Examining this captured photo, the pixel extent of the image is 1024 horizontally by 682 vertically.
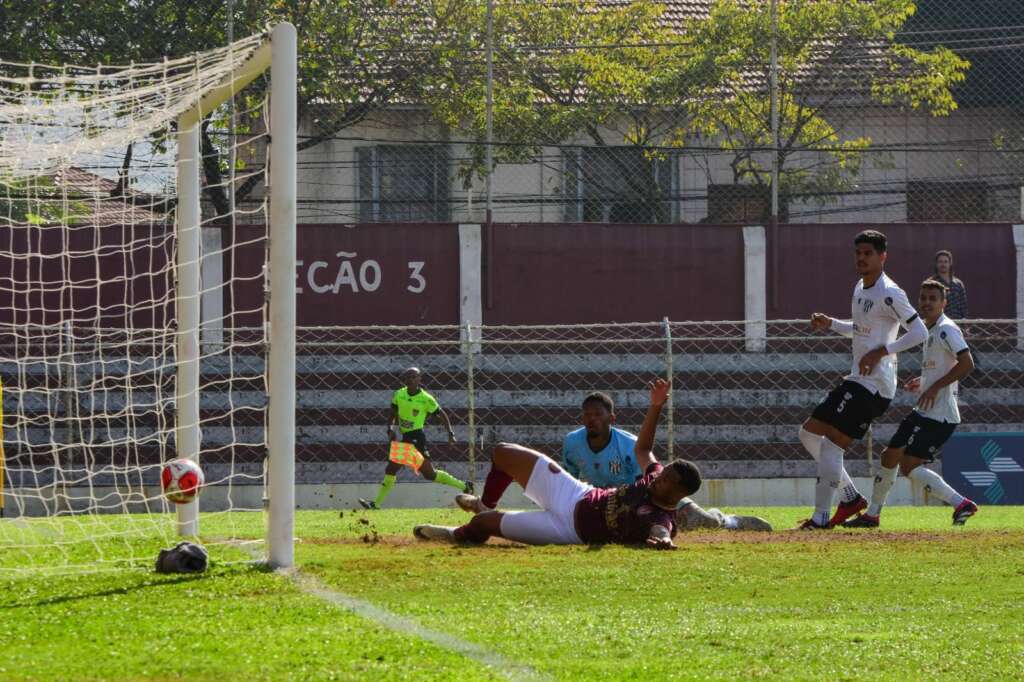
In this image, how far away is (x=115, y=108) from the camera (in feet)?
34.7

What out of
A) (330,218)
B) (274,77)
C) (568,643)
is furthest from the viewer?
(330,218)

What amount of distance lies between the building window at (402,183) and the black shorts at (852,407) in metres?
11.2

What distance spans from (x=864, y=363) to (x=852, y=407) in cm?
36

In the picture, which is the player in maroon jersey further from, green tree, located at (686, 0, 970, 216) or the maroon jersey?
green tree, located at (686, 0, 970, 216)

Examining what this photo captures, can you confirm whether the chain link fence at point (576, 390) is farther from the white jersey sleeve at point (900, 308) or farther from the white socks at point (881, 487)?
the white jersey sleeve at point (900, 308)

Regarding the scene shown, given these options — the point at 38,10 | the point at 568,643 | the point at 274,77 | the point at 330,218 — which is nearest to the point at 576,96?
the point at 330,218

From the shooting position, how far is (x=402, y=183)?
2205 cm

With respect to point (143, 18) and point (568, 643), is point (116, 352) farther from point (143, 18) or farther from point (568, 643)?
point (568, 643)

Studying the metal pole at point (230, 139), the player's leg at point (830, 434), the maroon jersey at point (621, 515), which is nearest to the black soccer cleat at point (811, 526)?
the player's leg at point (830, 434)

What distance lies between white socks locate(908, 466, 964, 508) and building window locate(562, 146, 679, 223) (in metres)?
9.63

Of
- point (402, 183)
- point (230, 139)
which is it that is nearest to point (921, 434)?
point (230, 139)

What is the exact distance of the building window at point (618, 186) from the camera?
71.4 feet

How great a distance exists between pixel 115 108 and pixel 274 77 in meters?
2.61

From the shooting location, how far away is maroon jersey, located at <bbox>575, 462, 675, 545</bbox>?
30.3ft
